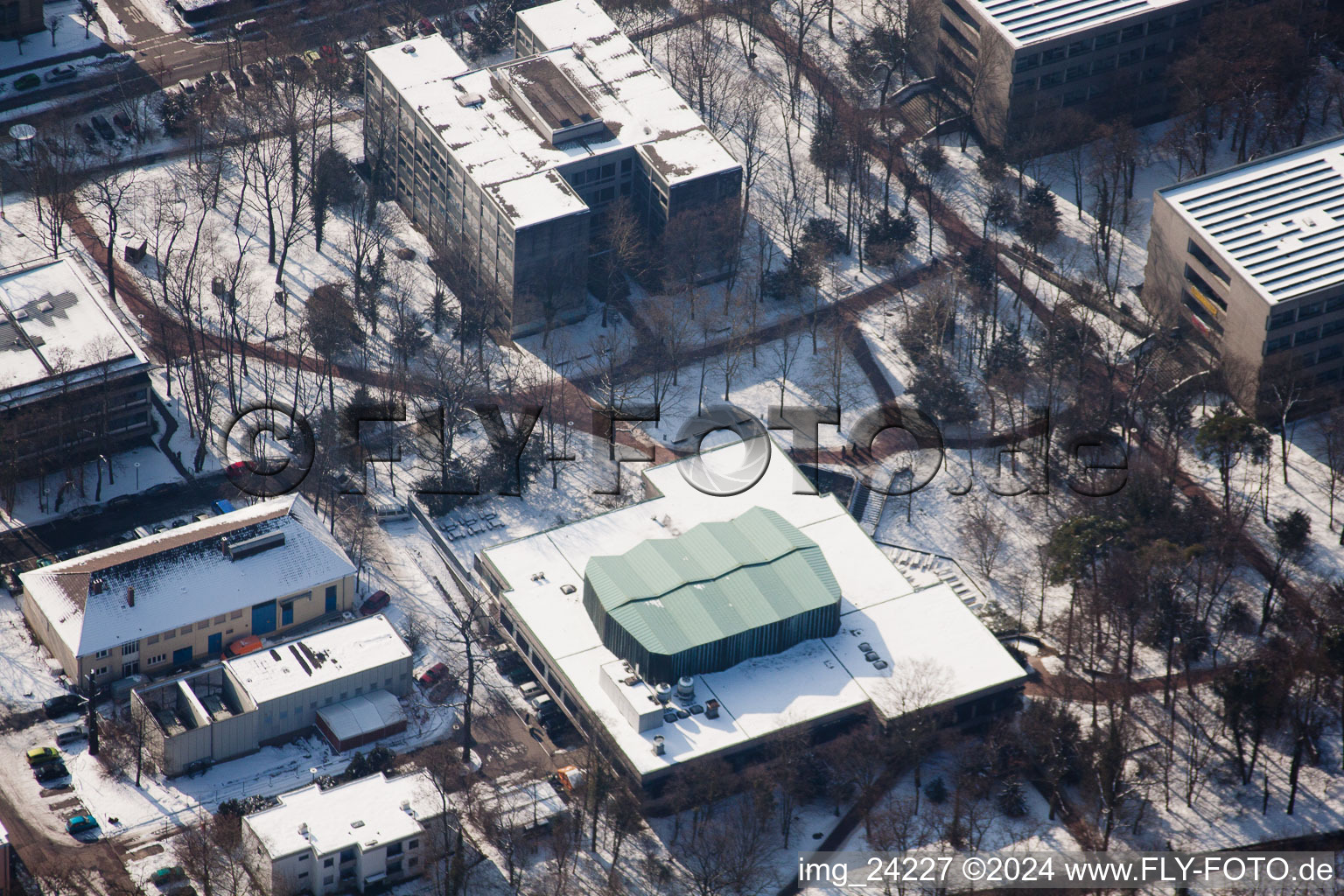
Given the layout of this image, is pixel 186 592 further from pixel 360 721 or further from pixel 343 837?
pixel 343 837

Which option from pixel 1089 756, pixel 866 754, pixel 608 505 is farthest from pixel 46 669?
pixel 1089 756

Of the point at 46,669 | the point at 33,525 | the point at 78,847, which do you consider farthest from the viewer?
the point at 33,525

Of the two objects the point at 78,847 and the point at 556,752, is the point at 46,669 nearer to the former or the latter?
the point at 78,847

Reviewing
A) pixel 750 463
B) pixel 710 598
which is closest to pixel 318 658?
pixel 710 598

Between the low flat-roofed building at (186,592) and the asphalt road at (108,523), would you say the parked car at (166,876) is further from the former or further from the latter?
the asphalt road at (108,523)

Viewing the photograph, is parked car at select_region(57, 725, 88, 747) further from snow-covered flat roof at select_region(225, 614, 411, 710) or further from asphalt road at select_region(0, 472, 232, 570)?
asphalt road at select_region(0, 472, 232, 570)

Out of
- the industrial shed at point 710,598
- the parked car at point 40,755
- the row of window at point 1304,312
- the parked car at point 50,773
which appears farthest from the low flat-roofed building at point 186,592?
the row of window at point 1304,312
